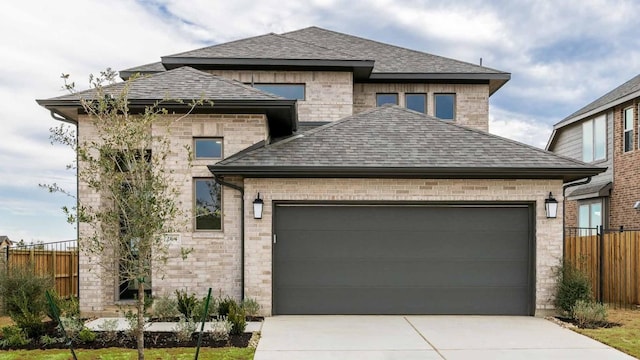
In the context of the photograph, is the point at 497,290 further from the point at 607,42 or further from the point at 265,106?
the point at 607,42

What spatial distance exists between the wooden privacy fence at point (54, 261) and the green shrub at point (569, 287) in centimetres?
1059

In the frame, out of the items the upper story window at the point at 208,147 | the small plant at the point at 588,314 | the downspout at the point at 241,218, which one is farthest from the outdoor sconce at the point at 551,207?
the upper story window at the point at 208,147

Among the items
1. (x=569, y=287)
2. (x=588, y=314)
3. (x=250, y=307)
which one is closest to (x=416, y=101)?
(x=569, y=287)

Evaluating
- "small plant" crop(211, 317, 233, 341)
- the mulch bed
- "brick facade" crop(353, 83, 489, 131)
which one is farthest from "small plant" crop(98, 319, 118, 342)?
"brick facade" crop(353, 83, 489, 131)

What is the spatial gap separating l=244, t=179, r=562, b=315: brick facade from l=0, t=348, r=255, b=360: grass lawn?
9.79 feet

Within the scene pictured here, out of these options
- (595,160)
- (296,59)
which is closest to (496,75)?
(595,160)

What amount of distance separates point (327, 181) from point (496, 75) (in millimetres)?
9332

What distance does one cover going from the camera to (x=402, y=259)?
37.1ft

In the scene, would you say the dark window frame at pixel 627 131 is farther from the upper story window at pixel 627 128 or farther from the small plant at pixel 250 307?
the small plant at pixel 250 307

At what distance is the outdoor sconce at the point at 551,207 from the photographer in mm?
11188

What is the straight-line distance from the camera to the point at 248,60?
16.0 metres

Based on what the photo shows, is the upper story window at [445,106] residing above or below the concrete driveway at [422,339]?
above

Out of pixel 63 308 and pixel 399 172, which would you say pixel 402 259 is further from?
pixel 63 308

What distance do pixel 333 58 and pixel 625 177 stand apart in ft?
33.4
